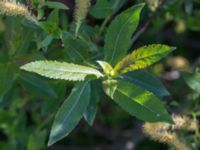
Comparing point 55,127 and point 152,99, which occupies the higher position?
point 152,99

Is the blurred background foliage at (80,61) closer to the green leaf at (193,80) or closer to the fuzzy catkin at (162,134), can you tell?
the green leaf at (193,80)

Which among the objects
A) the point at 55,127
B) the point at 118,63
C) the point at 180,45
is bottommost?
the point at 180,45

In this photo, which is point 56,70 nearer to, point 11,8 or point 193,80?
point 11,8

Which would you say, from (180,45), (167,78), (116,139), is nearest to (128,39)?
(167,78)

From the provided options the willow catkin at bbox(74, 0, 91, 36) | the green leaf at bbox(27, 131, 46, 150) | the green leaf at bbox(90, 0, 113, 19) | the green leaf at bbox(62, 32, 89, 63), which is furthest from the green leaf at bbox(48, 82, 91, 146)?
the green leaf at bbox(27, 131, 46, 150)

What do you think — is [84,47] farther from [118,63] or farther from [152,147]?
[152,147]

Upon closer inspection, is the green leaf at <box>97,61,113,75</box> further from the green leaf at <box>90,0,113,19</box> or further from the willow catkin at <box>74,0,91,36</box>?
the green leaf at <box>90,0,113,19</box>
